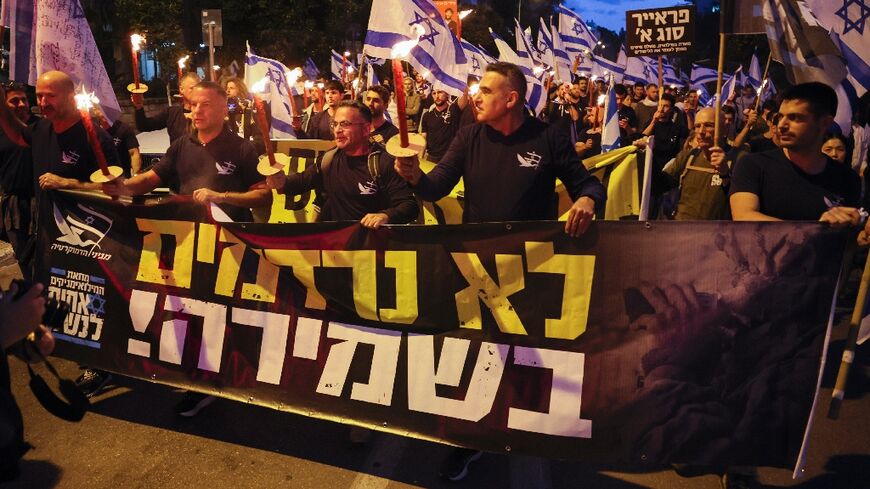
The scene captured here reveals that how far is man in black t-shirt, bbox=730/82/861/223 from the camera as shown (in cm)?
321

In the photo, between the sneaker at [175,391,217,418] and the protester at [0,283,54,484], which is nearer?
the protester at [0,283,54,484]

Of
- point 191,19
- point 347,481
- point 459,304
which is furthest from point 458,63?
point 191,19

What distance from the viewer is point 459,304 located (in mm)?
3328

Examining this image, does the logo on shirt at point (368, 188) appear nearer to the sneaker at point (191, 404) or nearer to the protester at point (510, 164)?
the protester at point (510, 164)

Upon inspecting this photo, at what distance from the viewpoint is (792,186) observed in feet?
10.6

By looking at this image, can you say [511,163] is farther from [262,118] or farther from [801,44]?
[801,44]

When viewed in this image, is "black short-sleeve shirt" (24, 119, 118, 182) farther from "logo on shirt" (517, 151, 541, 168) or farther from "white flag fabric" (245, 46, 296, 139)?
"white flag fabric" (245, 46, 296, 139)

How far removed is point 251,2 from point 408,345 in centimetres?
2702

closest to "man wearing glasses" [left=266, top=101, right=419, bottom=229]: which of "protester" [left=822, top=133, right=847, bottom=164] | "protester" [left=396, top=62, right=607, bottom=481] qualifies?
"protester" [left=396, top=62, right=607, bottom=481]

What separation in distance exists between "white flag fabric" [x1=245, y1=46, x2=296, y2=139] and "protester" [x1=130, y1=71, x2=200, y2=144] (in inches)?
46.4

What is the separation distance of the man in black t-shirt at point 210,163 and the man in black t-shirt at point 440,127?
462cm

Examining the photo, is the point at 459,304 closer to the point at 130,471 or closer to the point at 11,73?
the point at 130,471

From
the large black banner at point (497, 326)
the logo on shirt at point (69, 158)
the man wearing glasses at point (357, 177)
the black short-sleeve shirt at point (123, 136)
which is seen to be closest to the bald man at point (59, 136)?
the logo on shirt at point (69, 158)

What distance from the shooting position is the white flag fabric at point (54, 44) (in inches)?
194
